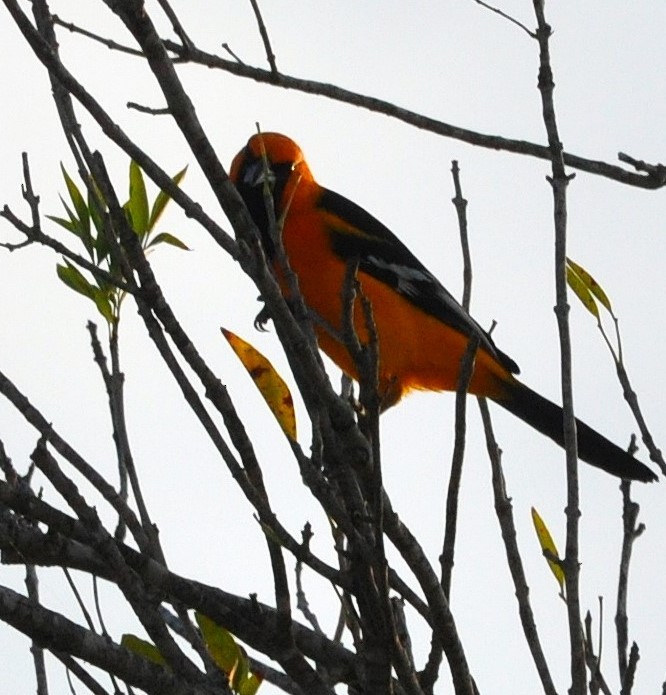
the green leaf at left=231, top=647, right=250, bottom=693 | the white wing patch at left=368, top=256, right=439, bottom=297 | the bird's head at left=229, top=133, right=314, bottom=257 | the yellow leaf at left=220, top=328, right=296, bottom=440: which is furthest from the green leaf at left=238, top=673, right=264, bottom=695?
the white wing patch at left=368, top=256, right=439, bottom=297

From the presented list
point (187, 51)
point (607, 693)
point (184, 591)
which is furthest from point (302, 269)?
point (184, 591)

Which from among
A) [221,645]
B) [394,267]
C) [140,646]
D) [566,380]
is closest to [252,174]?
[394,267]

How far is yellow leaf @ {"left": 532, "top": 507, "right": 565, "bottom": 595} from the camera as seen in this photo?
2.86 m

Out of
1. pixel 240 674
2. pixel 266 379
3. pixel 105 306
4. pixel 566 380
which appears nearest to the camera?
pixel 240 674

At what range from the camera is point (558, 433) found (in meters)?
5.48

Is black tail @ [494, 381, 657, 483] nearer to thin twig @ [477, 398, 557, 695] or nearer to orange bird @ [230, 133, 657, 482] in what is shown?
orange bird @ [230, 133, 657, 482]

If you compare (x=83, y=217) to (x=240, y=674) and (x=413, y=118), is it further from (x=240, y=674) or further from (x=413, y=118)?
(x=240, y=674)

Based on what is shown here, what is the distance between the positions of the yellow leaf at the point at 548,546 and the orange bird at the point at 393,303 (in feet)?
5.87

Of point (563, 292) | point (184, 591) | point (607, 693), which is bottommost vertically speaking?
point (184, 591)

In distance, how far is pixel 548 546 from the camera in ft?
9.77

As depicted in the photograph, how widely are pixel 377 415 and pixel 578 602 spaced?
774 millimetres

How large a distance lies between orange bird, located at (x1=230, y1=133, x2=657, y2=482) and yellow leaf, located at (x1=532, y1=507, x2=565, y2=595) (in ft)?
5.87

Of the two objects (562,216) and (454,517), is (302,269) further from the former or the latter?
(454,517)

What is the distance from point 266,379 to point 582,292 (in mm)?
1098
